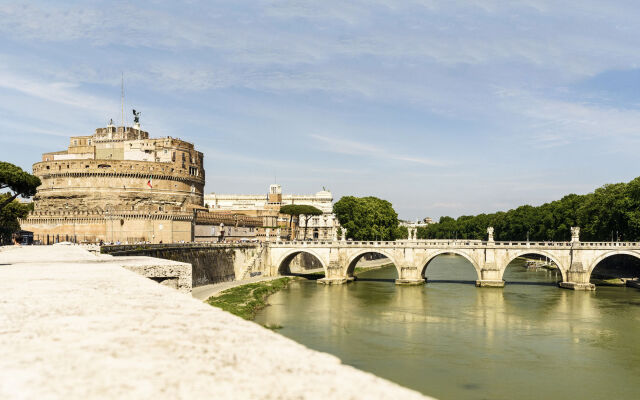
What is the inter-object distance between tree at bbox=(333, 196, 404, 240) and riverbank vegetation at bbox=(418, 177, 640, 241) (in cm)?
2390

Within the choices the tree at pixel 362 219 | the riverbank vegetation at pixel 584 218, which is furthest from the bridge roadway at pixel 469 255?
the tree at pixel 362 219

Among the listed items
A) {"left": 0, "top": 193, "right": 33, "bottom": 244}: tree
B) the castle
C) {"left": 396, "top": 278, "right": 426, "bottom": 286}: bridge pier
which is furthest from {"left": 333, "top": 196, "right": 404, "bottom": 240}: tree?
{"left": 0, "top": 193, "right": 33, "bottom": 244}: tree

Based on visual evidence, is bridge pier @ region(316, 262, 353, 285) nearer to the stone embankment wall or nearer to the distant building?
the stone embankment wall

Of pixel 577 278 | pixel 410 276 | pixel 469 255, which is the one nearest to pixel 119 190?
pixel 410 276

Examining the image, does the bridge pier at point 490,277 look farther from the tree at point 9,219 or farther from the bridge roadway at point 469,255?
the tree at point 9,219

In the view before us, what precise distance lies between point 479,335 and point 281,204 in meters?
87.7

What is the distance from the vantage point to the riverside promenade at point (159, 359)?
12.0 ft

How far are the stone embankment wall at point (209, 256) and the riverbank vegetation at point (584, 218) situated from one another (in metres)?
41.3

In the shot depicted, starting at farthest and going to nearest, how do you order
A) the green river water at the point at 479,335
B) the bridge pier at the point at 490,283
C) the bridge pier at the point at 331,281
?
1. the bridge pier at the point at 331,281
2. the bridge pier at the point at 490,283
3. the green river water at the point at 479,335

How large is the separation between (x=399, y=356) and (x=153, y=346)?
2424 cm

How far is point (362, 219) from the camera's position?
83438 millimetres

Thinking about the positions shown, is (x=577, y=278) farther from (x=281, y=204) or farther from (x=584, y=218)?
(x=281, y=204)

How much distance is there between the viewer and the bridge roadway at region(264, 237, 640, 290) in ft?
180

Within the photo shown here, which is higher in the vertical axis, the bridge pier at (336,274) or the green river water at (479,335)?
the bridge pier at (336,274)
